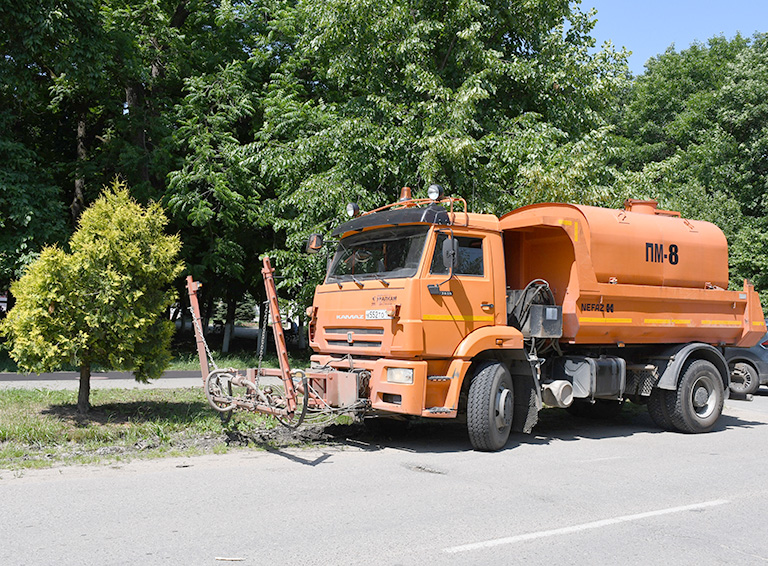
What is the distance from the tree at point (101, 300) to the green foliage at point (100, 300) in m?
0.01

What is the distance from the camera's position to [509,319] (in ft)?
31.6

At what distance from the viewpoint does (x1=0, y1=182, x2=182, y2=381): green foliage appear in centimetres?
871

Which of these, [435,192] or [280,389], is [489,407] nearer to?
[280,389]

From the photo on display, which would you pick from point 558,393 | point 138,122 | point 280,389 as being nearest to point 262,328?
point 138,122

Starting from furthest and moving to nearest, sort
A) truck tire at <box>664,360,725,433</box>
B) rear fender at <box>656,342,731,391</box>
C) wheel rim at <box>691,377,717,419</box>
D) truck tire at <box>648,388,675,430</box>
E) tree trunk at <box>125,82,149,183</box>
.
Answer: tree trunk at <box>125,82,149,183</box>, wheel rim at <box>691,377,717,419</box>, truck tire at <box>648,388,675,430</box>, truck tire at <box>664,360,725,433</box>, rear fender at <box>656,342,731,391</box>

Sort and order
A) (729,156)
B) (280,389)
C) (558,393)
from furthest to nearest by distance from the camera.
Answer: (729,156), (558,393), (280,389)

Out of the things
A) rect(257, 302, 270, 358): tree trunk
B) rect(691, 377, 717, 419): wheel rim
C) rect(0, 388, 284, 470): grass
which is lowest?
rect(0, 388, 284, 470): grass

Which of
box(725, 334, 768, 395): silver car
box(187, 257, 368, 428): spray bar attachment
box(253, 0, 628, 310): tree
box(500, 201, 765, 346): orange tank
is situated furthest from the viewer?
box(725, 334, 768, 395): silver car

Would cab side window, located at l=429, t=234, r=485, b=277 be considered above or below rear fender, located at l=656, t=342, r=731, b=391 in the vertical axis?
above

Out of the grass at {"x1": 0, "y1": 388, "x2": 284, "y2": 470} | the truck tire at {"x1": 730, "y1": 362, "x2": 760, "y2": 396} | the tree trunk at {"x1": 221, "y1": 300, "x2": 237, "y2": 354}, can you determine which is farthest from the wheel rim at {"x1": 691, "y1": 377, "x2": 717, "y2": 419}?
the tree trunk at {"x1": 221, "y1": 300, "x2": 237, "y2": 354}

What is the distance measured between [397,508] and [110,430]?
4.55 meters

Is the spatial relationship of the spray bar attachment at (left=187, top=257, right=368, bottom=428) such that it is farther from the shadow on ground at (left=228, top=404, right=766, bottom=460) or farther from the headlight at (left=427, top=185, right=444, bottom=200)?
the headlight at (left=427, top=185, right=444, bottom=200)

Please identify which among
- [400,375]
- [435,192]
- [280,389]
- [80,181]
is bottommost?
[280,389]

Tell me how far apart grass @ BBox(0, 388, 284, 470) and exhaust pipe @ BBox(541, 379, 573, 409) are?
388cm
